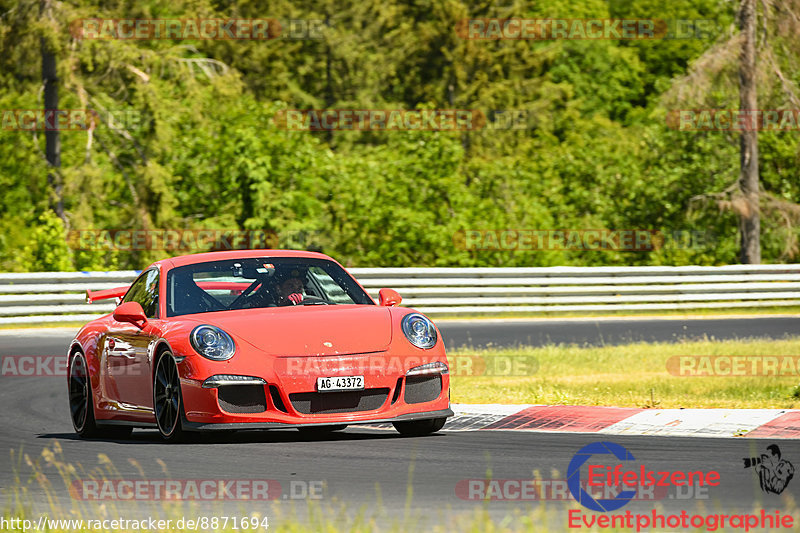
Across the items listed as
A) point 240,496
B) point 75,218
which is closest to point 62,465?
point 240,496

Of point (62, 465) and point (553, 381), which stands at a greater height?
point (62, 465)

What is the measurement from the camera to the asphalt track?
6.01m

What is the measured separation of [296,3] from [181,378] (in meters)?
45.1

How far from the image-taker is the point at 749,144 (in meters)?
29.6

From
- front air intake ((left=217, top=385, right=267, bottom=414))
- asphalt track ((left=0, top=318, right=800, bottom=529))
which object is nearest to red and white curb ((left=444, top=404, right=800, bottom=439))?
asphalt track ((left=0, top=318, right=800, bottom=529))

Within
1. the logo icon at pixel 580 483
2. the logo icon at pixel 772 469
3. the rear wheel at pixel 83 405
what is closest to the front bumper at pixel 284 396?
the logo icon at pixel 580 483

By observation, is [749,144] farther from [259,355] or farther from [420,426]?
[259,355]

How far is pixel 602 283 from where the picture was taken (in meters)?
24.3

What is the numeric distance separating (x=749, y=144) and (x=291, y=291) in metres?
22.2

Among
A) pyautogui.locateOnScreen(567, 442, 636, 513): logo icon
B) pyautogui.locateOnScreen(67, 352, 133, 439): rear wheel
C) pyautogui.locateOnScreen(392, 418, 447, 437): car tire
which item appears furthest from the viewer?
pyautogui.locateOnScreen(67, 352, 133, 439): rear wheel

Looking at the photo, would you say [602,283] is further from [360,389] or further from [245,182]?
[360,389]

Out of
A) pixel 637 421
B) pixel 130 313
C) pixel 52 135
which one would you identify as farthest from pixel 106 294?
pixel 52 135

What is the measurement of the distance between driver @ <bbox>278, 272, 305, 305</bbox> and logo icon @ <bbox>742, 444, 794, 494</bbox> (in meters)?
3.44

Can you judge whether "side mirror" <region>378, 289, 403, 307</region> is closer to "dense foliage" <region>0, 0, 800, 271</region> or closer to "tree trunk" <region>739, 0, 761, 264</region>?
"dense foliage" <region>0, 0, 800, 271</region>
